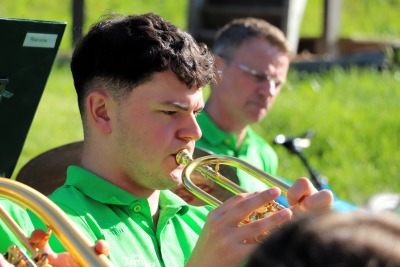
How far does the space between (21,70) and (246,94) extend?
2105 millimetres

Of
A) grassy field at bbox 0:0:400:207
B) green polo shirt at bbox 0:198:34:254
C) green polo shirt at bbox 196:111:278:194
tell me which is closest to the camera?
green polo shirt at bbox 0:198:34:254

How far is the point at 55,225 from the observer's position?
7.29 ft

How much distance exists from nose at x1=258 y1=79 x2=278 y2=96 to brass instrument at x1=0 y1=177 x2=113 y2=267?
2.50 metres

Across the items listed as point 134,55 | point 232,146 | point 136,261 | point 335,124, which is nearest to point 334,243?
point 136,261

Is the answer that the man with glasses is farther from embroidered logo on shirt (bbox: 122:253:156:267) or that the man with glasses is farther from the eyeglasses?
embroidered logo on shirt (bbox: 122:253:156:267)

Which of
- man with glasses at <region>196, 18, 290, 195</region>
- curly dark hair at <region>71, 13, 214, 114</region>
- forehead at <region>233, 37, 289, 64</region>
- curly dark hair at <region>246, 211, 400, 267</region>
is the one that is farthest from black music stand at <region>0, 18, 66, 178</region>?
forehead at <region>233, 37, 289, 64</region>

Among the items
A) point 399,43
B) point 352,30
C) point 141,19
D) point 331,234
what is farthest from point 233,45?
point 352,30

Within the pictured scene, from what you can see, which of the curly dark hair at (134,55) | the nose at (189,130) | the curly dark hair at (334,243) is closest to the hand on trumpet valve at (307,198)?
the nose at (189,130)

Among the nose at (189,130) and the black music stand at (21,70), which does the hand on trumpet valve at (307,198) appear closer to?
the nose at (189,130)

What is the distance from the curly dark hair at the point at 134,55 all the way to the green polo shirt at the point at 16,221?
0.40m

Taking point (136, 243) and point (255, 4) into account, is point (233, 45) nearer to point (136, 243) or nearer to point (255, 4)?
point (136, 243)

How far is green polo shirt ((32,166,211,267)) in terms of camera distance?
2.66 metres

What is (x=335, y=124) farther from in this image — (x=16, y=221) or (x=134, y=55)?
(x=16, y=221)

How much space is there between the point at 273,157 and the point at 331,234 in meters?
3.59
